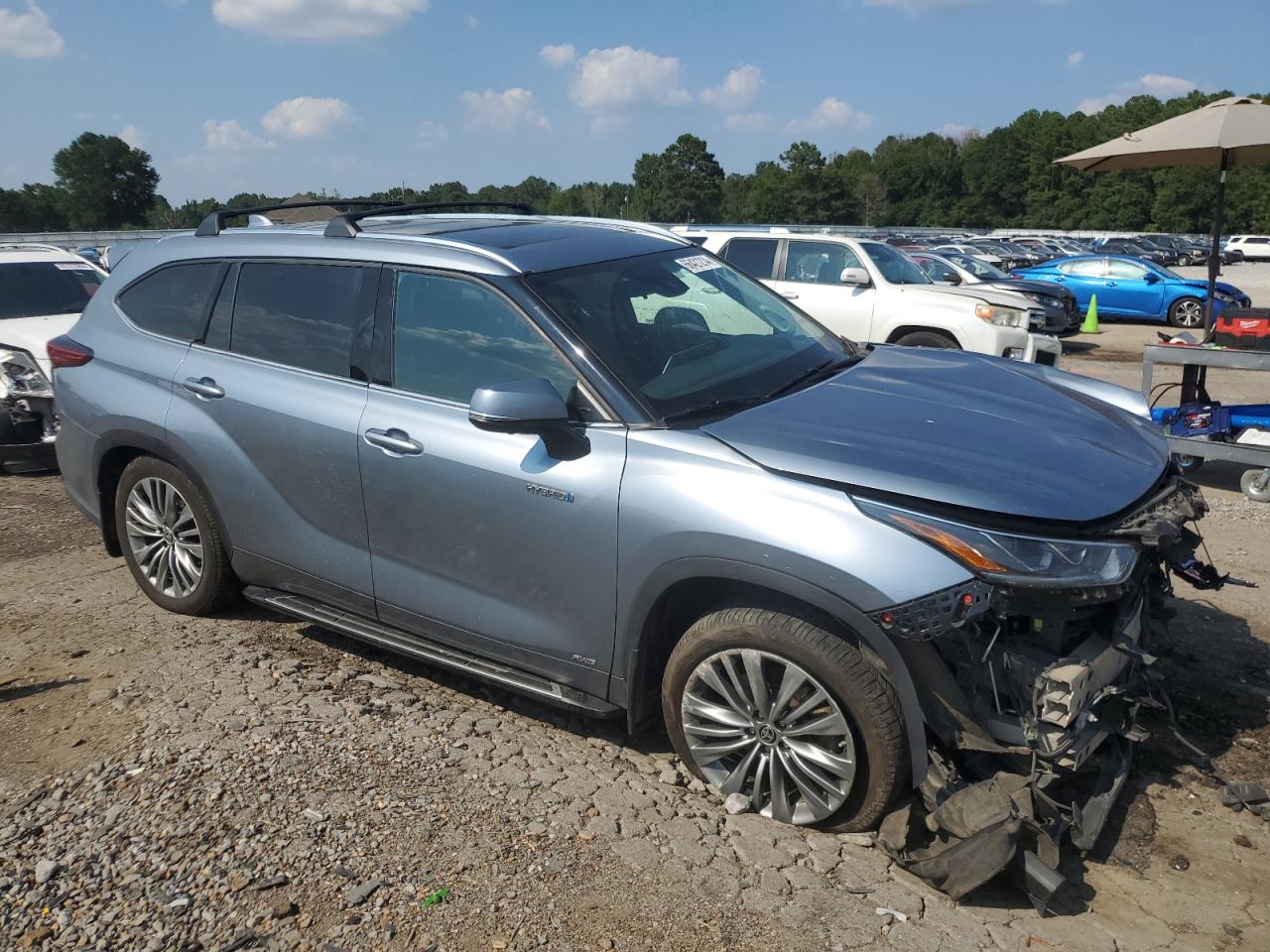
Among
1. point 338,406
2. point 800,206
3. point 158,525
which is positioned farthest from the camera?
point 800,206

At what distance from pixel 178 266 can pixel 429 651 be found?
2.36m

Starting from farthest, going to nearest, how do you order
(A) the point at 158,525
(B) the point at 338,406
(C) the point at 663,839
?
(A) the point at 158,525
(B) the point at 338,406
(C) the point at 663,839

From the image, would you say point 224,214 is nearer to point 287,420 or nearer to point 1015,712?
point 287,420

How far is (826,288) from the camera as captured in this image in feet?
37.0

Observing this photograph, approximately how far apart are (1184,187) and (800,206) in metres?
34.4

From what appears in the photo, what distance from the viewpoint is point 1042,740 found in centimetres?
284

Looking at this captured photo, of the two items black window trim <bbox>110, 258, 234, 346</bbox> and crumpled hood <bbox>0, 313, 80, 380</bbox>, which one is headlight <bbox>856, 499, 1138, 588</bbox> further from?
crumpled hood <bbox>0, 313, 80, 380</bbox>

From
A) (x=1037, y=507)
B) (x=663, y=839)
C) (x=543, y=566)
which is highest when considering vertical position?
(x=1037, y=507)

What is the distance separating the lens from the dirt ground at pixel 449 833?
9.28ft

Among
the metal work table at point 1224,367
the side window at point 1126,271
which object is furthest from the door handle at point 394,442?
the side window at point 1126,271

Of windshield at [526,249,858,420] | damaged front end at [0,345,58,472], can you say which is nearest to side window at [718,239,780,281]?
damaged front end at [0,345,58,472]

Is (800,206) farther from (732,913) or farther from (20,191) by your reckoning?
(732,913)

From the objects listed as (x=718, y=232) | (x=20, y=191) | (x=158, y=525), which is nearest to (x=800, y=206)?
(x=20, y=191)

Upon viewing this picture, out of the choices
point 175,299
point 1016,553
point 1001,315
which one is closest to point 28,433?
point 175,299
